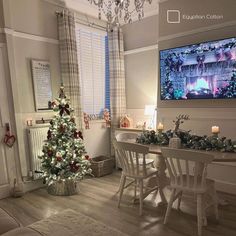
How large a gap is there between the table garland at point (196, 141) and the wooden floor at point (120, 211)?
0.83m

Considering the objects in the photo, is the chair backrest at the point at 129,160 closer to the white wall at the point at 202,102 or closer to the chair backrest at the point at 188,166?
the chair backrest at the point at 188,166

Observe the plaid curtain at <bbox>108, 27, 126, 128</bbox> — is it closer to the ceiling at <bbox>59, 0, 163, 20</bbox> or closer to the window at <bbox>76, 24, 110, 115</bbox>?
the window at <bbox>76, 24, 110, 115</bbox>

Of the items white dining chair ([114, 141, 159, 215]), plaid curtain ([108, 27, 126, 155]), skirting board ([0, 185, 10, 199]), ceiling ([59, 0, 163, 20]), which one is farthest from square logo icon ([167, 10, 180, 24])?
skirting board ([0, 185, 10, 199])

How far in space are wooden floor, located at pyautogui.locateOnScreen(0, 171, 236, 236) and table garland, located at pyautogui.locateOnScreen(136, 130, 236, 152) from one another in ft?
2.72

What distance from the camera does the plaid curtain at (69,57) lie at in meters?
3.88

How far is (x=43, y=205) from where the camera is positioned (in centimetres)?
311

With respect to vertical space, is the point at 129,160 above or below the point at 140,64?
below

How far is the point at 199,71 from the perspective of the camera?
11.1 ft

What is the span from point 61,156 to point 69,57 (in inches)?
68.5

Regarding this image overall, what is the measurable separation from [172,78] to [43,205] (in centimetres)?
276

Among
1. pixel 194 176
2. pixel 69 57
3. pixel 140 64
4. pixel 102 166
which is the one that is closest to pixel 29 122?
pixel 69 57

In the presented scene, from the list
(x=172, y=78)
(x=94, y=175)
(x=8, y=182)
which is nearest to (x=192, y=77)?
(x=172, y=78)

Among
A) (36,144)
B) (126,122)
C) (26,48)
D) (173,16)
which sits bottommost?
(36,144)

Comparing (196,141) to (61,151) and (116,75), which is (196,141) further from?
(116,75)
